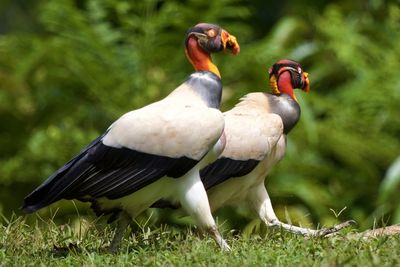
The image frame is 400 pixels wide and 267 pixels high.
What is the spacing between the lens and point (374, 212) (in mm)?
10906

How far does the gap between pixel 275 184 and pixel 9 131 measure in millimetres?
3159

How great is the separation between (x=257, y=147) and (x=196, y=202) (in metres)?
0.88

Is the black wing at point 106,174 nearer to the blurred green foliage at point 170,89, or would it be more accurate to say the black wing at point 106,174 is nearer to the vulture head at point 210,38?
the vulture head at point 210,38

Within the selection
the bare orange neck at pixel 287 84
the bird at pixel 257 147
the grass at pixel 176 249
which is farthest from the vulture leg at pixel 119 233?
the bare orange neck at pixel 287 84

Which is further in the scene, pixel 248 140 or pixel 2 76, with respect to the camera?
pixel 2 76

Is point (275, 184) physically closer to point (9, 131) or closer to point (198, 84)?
point (9, 131)

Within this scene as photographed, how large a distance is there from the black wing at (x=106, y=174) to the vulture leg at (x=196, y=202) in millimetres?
178

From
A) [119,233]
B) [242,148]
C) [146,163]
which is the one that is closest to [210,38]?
[242,148]

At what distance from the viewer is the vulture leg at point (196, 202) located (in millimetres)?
6301

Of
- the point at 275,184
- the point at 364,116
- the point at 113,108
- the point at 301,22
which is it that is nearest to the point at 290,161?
the point at 275,184

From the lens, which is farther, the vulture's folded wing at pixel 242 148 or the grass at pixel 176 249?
the vulture's folded wing at pixel 242 148

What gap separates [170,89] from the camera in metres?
11.5

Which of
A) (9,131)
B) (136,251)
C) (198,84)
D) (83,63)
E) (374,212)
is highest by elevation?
(198,84)

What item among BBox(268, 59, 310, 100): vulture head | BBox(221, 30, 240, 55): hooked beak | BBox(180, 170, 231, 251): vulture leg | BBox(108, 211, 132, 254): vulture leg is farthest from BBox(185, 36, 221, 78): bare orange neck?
BBox(108, 211, 132, 254): vulture leg
